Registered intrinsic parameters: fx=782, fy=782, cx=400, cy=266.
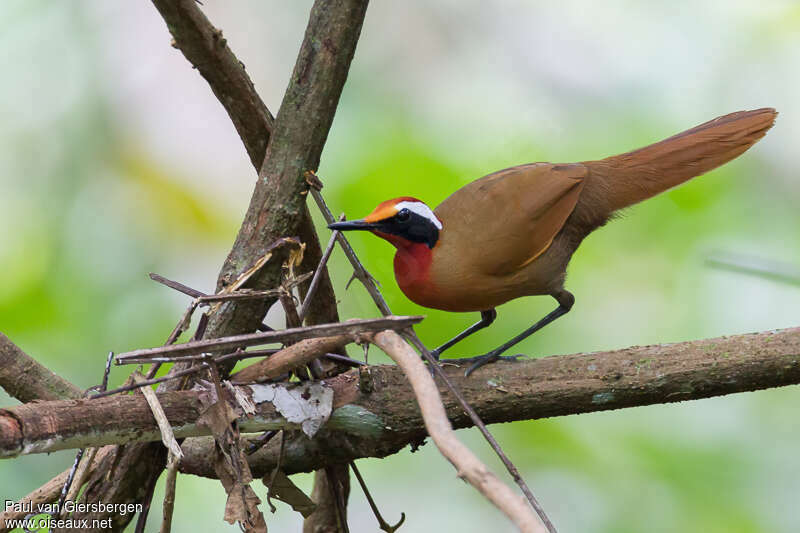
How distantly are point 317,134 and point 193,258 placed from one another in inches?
39.4

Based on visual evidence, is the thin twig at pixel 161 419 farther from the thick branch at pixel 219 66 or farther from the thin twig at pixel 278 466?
the thick branch at pixel 219 66

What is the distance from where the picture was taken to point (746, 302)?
9.29 ft

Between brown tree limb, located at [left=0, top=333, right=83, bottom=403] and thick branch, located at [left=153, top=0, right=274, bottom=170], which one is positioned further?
brown tree limb, located at [left=0, top=333, right=83, bottom=403]

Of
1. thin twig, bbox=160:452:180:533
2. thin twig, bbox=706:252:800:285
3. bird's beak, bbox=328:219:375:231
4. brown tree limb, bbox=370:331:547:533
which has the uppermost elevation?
bird's beak, bbox=328:219:375:231

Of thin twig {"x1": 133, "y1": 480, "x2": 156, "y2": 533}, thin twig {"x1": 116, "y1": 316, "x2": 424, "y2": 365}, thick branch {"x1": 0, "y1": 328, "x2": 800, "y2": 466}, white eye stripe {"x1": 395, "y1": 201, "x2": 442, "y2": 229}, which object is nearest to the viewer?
thin twig {"x1": 116, "y1": 316, "x2": 424, "y2": 365}

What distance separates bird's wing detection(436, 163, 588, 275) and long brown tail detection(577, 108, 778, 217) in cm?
10

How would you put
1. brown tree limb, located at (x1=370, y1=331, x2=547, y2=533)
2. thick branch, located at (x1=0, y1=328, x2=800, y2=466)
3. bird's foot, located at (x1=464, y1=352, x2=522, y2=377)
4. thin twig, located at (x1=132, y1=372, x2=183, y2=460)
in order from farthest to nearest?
bird's foot, located at (x1=464, y1=352, x2=522, y2=377), thick branch, located at (x1=0, y1=328, x2=800, y2=466), thin twig, located at (x1=132, y1=372, x2=183, y2=460), brown tree limb, located at (x1=370, y1=331, x2=547, y2=533)

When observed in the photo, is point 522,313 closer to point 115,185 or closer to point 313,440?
point 313,440

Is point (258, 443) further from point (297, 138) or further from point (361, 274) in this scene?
point (297, 138)

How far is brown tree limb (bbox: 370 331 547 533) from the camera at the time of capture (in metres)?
0.83

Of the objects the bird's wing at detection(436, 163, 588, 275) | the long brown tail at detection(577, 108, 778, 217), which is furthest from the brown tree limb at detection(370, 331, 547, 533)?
the long brown tail at detection(577, 108, 778, 217)

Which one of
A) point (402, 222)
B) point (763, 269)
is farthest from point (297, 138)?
point (763, 269)

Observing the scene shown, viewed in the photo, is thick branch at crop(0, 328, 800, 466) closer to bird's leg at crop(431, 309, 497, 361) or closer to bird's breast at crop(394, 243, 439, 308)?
bird's breast at crop(394, 243, 439, 308)

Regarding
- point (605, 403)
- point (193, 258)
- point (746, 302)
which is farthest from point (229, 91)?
point (746, 302)
